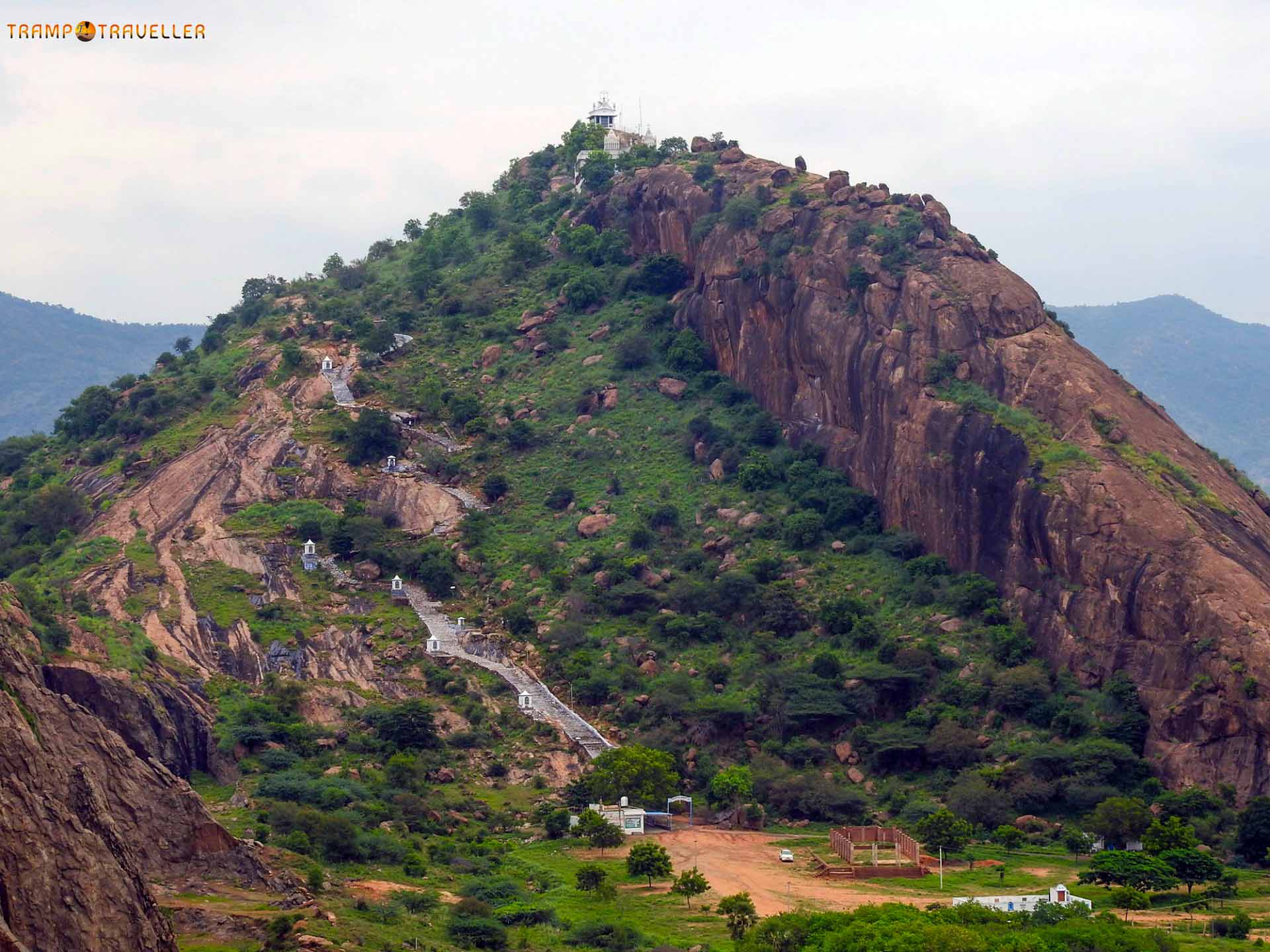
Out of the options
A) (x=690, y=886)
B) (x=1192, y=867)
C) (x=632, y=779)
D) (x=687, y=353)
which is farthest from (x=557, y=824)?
(x=687, y=353)

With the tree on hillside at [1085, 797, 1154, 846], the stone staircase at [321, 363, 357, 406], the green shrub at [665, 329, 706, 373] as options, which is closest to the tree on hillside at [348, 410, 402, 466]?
the stone staircase at [321, 363, 357, 406]

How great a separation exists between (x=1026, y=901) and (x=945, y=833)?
820cm

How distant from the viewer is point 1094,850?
57.3 metres

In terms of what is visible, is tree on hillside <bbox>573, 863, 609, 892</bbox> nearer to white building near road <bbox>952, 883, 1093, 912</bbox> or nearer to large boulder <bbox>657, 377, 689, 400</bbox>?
white building near road <bbox>952, 883, 1093, 912</bbox>

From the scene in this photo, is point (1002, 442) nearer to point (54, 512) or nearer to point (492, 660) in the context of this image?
point (492, 660)

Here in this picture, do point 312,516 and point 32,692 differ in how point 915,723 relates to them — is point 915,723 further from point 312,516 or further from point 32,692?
point 32,692

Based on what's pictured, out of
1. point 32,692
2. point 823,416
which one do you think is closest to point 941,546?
point 823,416

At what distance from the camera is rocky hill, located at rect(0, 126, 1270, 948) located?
59406mm

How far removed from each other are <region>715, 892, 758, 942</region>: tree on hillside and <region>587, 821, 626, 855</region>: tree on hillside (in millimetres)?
8859

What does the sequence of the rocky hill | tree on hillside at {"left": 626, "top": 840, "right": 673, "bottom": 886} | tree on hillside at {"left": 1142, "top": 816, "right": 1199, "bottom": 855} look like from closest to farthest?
1. tree on hillside at {"left": 1142, "top": 816, "right": 1199, "bottom": 855}
2. tree on hillside at {"left": 626, "top": 840, "right": 673, "bottom": 886}
3. the rocky hill

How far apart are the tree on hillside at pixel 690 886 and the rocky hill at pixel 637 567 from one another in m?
2.89

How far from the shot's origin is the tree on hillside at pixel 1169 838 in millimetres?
53938

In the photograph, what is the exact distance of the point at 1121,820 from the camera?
56375 millimetres

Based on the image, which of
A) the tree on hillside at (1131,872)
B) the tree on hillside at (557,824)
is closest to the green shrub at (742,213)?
the tree on hillside at (557,824)
